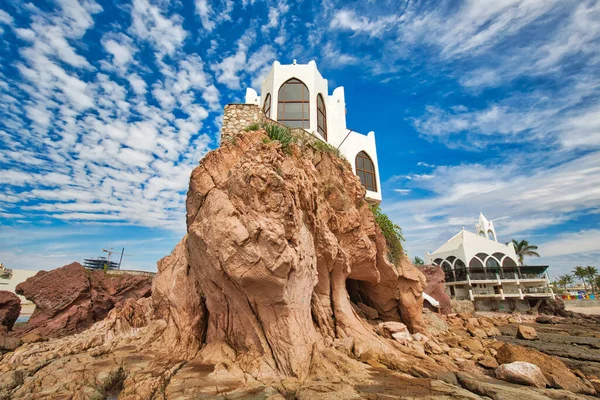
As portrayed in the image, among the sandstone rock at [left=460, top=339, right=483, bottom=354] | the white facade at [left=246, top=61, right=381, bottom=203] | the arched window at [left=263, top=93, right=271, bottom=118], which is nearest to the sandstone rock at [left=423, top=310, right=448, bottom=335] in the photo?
the sandstone rock at [left=460, top=339, right=483, bottom=354]

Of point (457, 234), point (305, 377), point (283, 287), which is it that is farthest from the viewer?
point (457, 234)

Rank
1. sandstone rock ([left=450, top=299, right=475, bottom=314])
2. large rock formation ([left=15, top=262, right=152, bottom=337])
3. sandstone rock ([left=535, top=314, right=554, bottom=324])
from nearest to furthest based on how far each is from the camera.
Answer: large rock formation ([left=15, top=262, right=152, bottom=337]) < sandstone rock ([left=535, top=314, right=554, bottom=324]) < sandstone rock ([left=450, top=299, right=475, bottom=314])

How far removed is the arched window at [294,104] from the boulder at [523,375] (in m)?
13.0

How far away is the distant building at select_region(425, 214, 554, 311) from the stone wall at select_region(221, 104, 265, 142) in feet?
120

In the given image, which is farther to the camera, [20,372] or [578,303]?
[578,303]

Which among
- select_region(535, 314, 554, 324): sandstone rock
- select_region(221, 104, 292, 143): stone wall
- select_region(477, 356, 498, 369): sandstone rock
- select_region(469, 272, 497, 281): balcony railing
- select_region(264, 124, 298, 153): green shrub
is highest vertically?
select_region(221, 104, 292, 143): stone wall

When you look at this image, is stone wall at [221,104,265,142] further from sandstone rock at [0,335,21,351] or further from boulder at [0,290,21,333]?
boulder at [0,290,21,333]

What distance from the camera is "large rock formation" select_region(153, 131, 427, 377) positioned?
8.43 meters

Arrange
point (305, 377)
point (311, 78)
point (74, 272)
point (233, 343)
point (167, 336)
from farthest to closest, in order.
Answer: point (74, 272)
point (311, 78)
point (167, 336)
point (233, 343)
point (305, 377)

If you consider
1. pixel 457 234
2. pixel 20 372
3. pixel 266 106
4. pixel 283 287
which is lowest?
pixel 20 372

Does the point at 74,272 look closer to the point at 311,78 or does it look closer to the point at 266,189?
the point at 266,189

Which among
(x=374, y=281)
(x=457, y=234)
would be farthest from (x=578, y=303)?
(x=374, y=281)

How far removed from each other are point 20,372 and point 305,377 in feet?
29.3

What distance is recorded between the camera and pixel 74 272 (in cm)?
1772
